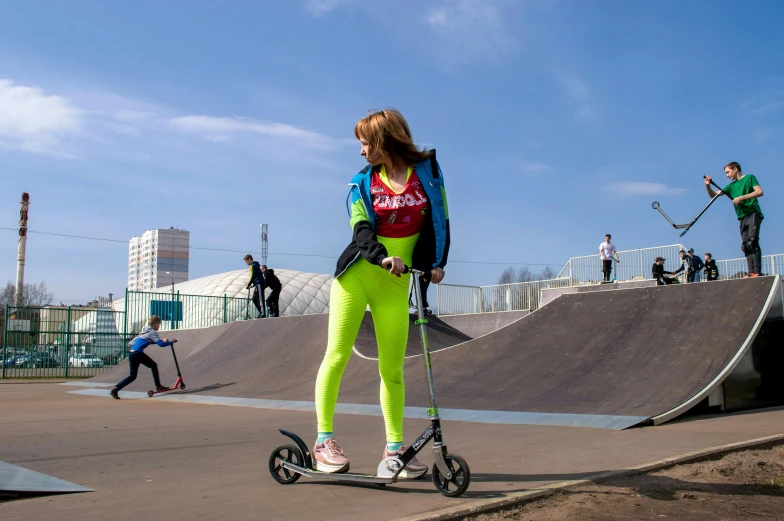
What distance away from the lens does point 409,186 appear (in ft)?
11.7

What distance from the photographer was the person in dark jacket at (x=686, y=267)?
18188 mm

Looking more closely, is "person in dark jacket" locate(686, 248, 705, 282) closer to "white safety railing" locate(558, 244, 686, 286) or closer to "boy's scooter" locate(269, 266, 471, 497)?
"white safety railing" locate(558, 244, 686, 286)

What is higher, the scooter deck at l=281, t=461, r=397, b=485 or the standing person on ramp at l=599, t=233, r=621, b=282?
the standing person on ramp at l=599, t=233, r=621, b=282

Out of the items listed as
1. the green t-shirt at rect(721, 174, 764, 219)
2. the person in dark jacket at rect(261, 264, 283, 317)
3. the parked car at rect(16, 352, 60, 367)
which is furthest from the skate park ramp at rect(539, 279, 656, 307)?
the parked car at rect(16, 352, 60, 367)

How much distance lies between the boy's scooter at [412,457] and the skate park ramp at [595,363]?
2.74 m

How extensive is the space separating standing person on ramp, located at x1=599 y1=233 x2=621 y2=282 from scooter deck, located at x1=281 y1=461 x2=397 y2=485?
1827 centimetres

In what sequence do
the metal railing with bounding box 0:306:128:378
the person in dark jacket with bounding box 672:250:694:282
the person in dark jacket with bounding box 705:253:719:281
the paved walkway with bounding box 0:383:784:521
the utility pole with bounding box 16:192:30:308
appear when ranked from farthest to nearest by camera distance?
1. the utility pole with bounding box 16:192:30:308
2. the metal railing with bounding box 0:306:128:378
3. the person in dark jacket with bounding box 672:250:694:282
4. the person in dark jacket with bounding box 705:253:719:281
5. the paved walkway with bounding box 0:383:784:521

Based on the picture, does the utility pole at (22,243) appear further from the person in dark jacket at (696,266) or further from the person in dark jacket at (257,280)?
the person in dark jacket at (696,266)

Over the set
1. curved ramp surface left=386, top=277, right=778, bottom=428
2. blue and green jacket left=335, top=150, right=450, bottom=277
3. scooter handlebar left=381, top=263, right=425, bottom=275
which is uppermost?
blue and green jacket left=335, top=150, right=450, bottom=277

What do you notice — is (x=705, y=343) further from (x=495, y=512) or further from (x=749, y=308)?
(x=495, y=512)

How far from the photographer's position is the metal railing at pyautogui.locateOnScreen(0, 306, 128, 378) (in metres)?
23.1

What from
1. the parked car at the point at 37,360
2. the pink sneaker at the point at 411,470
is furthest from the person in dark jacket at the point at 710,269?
the parked car at the point at 37,360

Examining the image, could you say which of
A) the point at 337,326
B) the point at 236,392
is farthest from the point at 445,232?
the point at 236,392

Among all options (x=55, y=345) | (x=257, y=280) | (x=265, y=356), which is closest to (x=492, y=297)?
(x=257, y=280)
